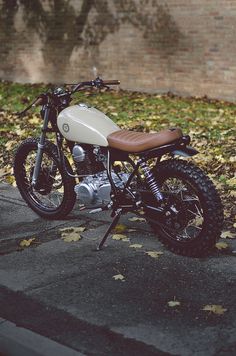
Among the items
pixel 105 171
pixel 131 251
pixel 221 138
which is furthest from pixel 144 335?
pixel 221 138

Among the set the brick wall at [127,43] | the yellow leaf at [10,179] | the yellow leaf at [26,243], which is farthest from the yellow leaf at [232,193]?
the brick wall at [127,43]

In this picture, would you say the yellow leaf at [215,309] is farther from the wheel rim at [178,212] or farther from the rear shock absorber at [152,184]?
the rear shock absorber at [152,184]

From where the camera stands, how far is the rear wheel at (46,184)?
5.49m

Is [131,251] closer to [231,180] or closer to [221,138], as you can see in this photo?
[231,180]

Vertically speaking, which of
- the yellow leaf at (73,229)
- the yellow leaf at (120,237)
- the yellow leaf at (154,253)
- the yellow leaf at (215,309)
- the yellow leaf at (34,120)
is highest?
the yellow leaf at (215,309)

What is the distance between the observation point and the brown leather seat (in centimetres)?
450

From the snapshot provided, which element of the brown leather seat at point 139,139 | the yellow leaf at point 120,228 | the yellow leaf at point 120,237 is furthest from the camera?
the yellow leaf at point 120,228

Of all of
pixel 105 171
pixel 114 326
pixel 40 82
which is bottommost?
pixel 40 82

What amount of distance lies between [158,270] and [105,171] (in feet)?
3.45

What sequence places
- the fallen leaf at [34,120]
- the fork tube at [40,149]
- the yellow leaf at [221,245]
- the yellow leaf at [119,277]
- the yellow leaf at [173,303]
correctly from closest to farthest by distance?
the yellow leaf at [173,303] → the yellow leaf at [119,277] → the yellow leaf at [221,245] → the fork tube at [40,149] → the fallen leaf at [34,120]

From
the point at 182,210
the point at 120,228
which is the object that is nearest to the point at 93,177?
the point at 120,228

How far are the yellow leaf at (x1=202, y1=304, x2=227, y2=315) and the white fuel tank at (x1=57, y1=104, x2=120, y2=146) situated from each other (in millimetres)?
1562

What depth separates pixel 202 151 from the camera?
7.83 meters

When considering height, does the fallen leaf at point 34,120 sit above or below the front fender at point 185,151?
below
